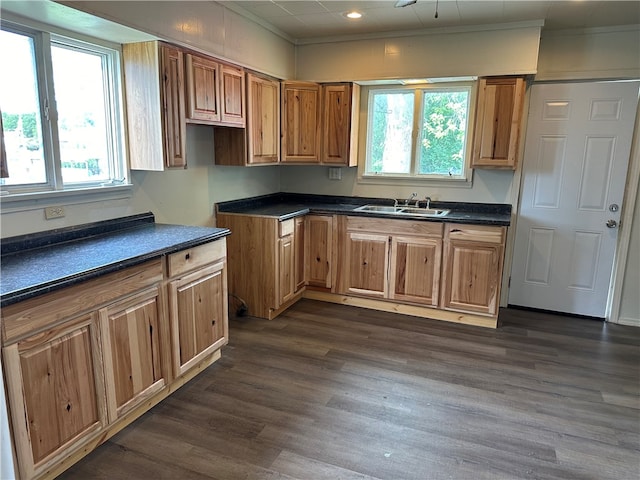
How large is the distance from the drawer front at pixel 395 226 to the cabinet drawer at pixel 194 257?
1.49 metres

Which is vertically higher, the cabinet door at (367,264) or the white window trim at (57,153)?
the white window trim at (57,153)

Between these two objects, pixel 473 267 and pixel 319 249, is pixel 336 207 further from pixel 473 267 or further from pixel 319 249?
pixel 473 267

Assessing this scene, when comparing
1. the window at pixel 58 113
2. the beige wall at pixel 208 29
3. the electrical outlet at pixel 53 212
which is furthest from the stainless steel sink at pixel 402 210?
the electrical outlet at pixel 53 212

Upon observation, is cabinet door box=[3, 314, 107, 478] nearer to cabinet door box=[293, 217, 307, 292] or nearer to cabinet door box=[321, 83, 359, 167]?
cabinet door box=[293, 217, 307, 292]

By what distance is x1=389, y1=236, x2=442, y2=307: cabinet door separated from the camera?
3.74 m

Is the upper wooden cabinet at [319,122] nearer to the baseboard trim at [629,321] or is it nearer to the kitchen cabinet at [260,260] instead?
the kitchen cabinet at [260,260]

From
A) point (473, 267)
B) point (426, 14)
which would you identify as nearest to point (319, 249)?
point (473, 267)

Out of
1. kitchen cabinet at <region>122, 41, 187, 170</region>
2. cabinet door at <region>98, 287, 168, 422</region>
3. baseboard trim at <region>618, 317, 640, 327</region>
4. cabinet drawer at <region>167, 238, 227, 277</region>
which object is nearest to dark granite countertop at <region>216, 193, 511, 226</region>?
cabinet drawer at <region>167, 238, 227, 277</region>

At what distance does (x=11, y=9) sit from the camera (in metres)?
2.06

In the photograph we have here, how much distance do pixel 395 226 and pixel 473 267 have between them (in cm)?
74

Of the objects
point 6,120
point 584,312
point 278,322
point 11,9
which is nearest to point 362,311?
point 278,322

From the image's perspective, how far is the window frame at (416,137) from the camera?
13.0 feet

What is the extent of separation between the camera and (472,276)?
11.9 ft

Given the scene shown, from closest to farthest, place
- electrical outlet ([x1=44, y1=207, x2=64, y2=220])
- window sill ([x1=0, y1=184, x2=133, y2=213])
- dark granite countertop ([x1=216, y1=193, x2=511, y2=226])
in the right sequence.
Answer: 1. window sill ([x1=0, y1=184, x2=133, y2=213])
2. electrical outlet ([x1=44, y1=207, x2=64, y2=220])
3. dark granite countertop ([x1=216, y1=193, x2=511, y2=226])
